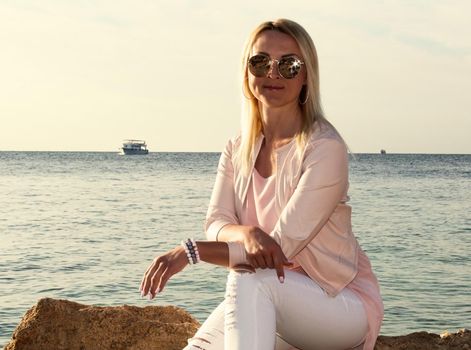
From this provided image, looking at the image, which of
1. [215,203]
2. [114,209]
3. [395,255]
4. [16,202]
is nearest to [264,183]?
[215,203]

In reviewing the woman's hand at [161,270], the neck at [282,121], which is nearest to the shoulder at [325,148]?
the neck at [282,121]

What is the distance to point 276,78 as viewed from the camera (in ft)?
12.7

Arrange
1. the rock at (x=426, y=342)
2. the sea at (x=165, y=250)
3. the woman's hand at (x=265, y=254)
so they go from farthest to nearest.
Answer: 1. the sea at (x=165, y=250)
2. the rock at (x=426, y=342)
3. the woman's hand at (x=265, y=254)

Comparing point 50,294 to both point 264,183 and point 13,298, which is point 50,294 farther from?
point 264,183

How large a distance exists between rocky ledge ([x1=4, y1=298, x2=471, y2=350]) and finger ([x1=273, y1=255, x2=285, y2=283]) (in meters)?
1.73

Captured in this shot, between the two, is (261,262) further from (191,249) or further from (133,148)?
(133,148)

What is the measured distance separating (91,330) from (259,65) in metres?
2.10

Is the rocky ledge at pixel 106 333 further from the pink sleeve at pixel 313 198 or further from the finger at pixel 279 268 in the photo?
the finger at pixel 279 268

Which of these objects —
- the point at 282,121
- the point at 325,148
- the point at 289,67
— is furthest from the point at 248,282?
the point at 289,67

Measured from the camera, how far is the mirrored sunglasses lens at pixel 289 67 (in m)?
3.83

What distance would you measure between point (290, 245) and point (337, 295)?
0.29m

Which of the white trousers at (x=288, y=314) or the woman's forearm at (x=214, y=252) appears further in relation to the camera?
the woman's forearm at (x=214, y=252)

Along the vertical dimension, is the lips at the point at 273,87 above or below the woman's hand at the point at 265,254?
above

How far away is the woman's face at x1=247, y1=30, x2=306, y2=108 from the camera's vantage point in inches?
152
